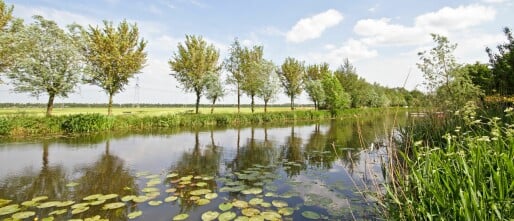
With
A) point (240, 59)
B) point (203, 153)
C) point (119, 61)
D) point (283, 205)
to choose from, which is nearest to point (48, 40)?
point (119, 61)

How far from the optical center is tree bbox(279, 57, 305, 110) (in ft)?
165

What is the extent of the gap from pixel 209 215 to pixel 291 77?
4616 centimetres

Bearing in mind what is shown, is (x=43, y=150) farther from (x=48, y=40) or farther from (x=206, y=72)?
(x=206, y=72)

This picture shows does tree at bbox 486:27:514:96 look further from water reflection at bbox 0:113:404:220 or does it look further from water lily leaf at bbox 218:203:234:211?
water lily leaf at bbox 218:203:234:211

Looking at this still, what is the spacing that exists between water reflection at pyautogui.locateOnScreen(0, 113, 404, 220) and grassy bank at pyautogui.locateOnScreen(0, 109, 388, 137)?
4282mm

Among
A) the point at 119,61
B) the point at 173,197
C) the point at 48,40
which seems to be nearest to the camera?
the point at 173,197

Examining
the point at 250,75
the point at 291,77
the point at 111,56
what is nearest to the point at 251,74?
the point at 250,75

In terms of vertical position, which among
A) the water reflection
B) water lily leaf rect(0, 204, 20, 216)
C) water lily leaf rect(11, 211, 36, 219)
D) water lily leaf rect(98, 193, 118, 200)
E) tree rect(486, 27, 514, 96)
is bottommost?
the water reflection

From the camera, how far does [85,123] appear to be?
20516mm

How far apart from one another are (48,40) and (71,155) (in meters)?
17.2

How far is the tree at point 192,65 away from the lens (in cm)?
3597

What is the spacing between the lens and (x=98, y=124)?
70.9 ft

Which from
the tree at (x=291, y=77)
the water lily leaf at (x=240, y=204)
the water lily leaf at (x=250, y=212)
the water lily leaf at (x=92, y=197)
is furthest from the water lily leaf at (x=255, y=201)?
the tree at (x=291, y=77)

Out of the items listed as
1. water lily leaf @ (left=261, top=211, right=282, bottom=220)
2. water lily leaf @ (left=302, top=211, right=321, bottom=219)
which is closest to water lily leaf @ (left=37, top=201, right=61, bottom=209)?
water lily leaf @ (left=261, top=211, right=282, bottom=220)
